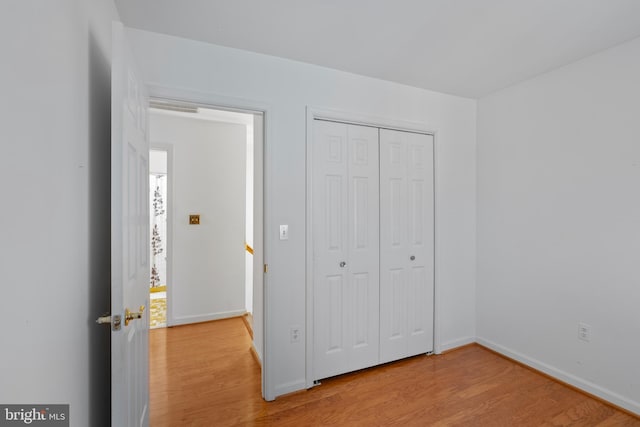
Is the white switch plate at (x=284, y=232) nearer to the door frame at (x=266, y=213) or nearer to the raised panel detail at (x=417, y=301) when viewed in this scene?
the door frame at (x=266, y=213)

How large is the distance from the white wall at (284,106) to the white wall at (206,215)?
1.80m

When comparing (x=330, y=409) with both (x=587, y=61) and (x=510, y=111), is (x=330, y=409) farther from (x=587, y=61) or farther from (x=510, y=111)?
(x=587, y=61)

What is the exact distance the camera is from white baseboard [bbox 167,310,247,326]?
356 centimetres

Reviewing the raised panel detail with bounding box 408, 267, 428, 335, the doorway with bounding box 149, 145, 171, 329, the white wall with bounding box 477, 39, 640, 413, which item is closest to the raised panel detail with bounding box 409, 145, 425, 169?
the white wall with bounding box 477, 39, 640, 413

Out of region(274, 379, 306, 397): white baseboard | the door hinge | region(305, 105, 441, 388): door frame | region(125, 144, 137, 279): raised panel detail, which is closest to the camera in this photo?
the door hinge

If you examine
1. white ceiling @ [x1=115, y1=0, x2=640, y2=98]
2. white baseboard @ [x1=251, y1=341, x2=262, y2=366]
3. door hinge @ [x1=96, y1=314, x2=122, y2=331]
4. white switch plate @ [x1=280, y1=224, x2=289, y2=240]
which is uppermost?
white ceiling @ [x1=115, y1=0, x2=640, y2=98]

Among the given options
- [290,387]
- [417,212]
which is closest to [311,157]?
[417,212]

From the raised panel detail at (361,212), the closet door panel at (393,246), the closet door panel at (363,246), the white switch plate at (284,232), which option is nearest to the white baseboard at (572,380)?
the closet door panel at (393,246)

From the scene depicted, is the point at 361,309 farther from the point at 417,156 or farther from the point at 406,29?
the point at 406,29

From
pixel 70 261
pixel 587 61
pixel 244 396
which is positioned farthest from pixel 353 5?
pixel 244 396

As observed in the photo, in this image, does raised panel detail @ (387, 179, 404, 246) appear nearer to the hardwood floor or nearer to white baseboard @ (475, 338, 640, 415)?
the hardwood floor

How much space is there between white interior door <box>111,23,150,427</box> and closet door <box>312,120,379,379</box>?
1.21 m

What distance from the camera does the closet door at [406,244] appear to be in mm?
2646

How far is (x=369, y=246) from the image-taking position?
2578mm
